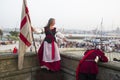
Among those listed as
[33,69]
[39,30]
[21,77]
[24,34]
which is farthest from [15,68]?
[39,30]

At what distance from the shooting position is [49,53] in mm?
4762

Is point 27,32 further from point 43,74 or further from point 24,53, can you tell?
point 43,74

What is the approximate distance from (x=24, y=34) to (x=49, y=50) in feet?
2.22

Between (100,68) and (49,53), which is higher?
(49,53)

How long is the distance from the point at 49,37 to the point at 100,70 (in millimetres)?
1462

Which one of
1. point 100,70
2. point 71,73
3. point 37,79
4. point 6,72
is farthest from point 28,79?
point 100,70

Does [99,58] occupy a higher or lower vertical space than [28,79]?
higher

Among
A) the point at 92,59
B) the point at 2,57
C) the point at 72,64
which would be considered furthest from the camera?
the point at 72,64

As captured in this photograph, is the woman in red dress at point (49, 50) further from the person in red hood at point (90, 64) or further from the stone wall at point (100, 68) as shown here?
the person in red hood at point (90, 64)

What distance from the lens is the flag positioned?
4525 mm

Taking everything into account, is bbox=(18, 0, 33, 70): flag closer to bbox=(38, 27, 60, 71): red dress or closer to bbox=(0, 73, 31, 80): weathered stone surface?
bbox=(0, 73, 31, 80): weathered stone surface

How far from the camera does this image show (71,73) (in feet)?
15.8

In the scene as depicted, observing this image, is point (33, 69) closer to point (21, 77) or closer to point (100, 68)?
point (21, 77)

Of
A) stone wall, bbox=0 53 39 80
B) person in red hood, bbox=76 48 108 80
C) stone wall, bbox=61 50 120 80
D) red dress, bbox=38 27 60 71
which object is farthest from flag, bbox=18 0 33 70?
person in red hood, bbox=76 48 108 80
